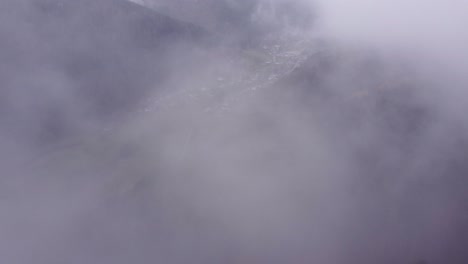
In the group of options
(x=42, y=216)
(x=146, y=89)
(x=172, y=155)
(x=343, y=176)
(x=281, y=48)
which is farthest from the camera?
(x=281, y=48)

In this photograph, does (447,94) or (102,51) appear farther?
(102,51)

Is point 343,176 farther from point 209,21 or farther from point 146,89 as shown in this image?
point 209,21

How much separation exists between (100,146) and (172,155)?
753cm

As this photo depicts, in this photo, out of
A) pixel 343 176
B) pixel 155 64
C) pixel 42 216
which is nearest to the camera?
pixel 42 216

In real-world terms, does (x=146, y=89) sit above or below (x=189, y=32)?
below

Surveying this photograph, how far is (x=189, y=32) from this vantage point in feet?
199

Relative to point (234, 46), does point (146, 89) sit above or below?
below

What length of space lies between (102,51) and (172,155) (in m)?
23.0

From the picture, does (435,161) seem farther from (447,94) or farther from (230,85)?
(230,85)

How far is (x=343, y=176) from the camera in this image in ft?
109

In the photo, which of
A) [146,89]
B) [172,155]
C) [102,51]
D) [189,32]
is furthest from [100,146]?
[189,32]

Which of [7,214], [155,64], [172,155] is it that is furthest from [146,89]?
[7,214]

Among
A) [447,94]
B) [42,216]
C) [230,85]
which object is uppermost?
[230,85]

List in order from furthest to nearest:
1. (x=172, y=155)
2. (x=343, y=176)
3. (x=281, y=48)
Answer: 1. (x=281, y=48)
2. (x=172, y=155)
3. (x=343, y=176)
